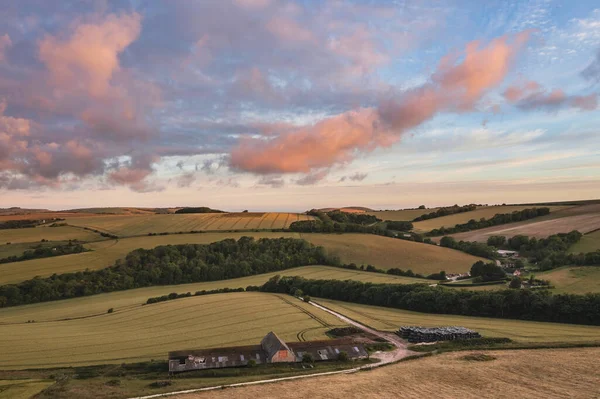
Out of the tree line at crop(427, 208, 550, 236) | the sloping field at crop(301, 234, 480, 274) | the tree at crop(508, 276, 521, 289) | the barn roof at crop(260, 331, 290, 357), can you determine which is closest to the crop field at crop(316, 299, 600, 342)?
the tree at crop(508, 276, 521, 289)

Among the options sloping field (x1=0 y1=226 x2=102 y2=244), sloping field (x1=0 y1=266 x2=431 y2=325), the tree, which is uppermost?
sloping field (x1=0 y1=226 x2=102 y2=244)

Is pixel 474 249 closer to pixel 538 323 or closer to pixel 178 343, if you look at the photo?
pixel 538 323

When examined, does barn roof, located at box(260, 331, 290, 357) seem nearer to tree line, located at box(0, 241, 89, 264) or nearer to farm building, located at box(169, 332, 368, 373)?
farm building, located at box(169, 332, 368, 373)

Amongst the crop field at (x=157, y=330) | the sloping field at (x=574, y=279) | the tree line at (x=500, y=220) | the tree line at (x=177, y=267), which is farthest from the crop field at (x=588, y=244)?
the crop field at (x=157, y=330)

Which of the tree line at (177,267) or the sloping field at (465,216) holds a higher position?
the sloping field at (465,216)

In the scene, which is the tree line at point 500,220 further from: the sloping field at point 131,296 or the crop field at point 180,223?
the crop field at point 180,223

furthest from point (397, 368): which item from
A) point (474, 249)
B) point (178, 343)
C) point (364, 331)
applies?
point (474, 249)
